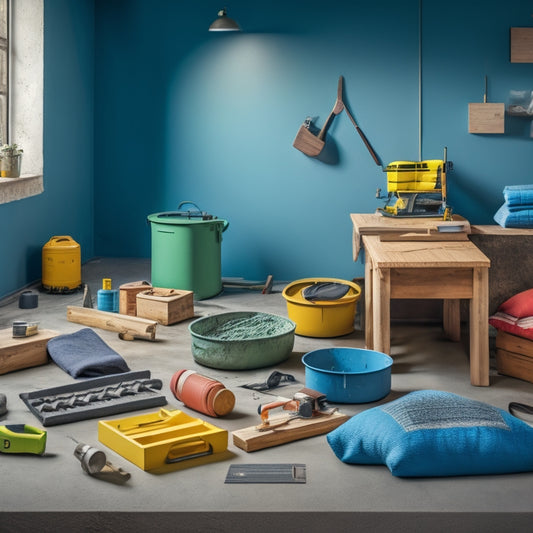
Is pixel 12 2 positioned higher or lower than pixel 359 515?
higher

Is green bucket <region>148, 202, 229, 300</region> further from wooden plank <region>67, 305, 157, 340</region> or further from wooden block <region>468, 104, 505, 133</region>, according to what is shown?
wooden block <region>468, 104, 505, 133</region>

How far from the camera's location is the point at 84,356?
4.62 m

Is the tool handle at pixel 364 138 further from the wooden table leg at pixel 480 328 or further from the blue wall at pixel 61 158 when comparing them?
the wooden table leg at pixel 480 328

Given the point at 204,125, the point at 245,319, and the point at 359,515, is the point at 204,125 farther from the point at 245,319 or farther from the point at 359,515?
the point at 359,515

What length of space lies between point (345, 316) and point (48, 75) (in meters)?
3.47

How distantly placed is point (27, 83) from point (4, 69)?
215 millimetres

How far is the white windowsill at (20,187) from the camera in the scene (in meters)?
6.16

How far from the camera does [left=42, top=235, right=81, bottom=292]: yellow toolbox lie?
674 cm

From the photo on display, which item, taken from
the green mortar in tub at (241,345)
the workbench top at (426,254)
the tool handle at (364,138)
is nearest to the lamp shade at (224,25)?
the tool handle at (364,138)

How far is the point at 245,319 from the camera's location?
5.28m

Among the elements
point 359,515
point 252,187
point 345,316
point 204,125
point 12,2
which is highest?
point 12,2

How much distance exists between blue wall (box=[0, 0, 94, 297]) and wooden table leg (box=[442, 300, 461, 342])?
3.43m

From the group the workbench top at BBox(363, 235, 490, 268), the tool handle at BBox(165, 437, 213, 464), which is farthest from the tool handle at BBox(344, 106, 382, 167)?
the tool handle at BBox(165, 437, 213, 464)

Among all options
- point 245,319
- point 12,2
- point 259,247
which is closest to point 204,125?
point 259,247
